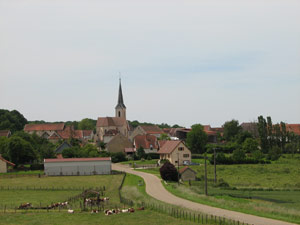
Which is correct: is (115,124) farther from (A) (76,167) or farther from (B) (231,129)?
(A) (76,167)

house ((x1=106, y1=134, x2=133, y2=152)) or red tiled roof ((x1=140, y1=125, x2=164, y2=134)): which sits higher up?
red tiled roof ((x1=140, y1=125, x2=164, y2=134))

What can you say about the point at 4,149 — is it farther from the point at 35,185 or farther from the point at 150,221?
the point at 150,221

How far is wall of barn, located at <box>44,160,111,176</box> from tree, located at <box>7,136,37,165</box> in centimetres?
890

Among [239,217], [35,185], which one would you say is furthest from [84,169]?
[239,217]

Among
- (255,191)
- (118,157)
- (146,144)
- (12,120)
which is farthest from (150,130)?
(255,191)

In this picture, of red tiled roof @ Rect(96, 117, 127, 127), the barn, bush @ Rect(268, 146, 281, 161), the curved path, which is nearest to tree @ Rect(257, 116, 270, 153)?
bush @ Rect(268, 146, 281, 161)

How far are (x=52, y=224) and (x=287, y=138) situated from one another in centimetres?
8186

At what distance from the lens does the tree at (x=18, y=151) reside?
71062 millimetres

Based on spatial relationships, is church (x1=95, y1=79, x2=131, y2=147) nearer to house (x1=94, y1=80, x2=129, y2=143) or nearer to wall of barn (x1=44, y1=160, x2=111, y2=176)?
house (x1=94, y1=80, x2=129, y2=143)

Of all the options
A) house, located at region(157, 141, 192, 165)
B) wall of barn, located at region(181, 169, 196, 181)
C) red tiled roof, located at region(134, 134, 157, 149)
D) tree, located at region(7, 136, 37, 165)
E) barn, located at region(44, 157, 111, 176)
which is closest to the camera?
wall of barn, located at region(181, 169, 196, 181)

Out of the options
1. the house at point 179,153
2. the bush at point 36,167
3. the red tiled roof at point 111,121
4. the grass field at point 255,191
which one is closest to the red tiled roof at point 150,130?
the red tiled roof at point 111,121

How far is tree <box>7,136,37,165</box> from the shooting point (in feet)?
233

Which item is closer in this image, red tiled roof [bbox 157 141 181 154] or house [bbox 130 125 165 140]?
red tiled roof [bbox 157 141 181 154]

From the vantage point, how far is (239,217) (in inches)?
1121
